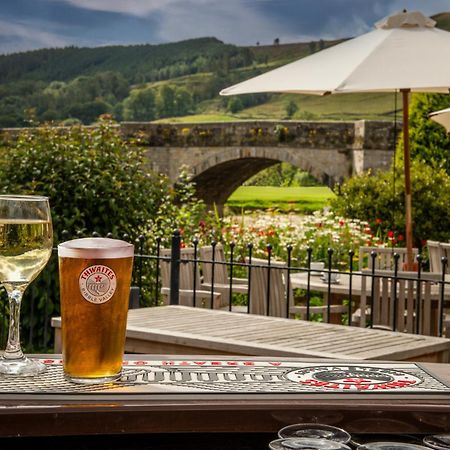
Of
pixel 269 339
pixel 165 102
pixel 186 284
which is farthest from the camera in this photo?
pixel 165 102

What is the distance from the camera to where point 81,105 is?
2852 inches

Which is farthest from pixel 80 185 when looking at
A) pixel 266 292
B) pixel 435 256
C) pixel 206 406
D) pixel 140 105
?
pixel 140 105

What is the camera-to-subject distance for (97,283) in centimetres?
153

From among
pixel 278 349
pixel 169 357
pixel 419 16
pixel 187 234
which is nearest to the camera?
pixel 169 357

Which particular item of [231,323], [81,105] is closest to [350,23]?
[81,105]

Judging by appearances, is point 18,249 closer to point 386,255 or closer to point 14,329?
point 14,329

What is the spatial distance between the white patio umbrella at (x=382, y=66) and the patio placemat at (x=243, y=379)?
5492 mm

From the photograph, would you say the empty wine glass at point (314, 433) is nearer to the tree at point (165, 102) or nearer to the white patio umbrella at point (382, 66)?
the white patio umbrella at point (382, 66)

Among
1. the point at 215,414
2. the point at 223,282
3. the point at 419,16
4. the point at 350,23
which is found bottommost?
the point at 223,282

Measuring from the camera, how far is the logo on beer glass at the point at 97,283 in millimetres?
1527

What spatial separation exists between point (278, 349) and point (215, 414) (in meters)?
2.68

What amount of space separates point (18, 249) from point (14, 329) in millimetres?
124

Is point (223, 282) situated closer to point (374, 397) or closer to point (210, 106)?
point (374, 397)

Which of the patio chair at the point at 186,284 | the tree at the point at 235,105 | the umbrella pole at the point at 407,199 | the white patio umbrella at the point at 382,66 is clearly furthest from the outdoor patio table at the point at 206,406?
the tree at the point at 235,105
